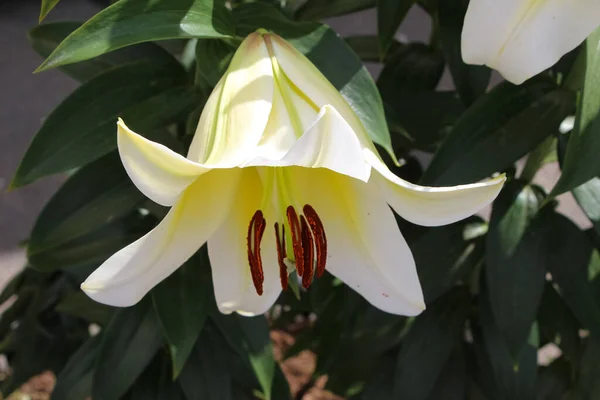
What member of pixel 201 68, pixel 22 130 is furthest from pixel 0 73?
pixel 201 68

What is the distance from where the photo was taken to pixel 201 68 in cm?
42

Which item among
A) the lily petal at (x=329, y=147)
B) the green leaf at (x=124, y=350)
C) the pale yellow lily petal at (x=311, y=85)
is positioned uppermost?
the lily petal at (x=329, y=147)

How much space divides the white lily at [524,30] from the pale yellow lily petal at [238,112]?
0.38 ft

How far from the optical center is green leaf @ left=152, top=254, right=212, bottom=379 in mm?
524

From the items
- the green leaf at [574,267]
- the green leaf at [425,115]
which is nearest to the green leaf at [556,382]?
the green leaf at [574,267]

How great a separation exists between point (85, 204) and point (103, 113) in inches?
4.0

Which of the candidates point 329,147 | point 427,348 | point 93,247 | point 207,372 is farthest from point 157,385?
point 329,147

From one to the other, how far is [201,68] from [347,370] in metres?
0.49

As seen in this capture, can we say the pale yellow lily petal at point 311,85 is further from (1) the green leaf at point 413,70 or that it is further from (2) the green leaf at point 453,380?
(2) the green leaf at point 453,380

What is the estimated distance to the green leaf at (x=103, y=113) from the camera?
0.45 metres

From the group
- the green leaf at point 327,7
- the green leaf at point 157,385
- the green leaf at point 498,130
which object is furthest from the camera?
the green leaf at point 157,385

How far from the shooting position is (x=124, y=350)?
0.62 metres

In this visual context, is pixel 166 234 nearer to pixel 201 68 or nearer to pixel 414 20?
pixel 201 68

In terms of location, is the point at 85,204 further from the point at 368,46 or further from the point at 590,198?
the point at 590,198
